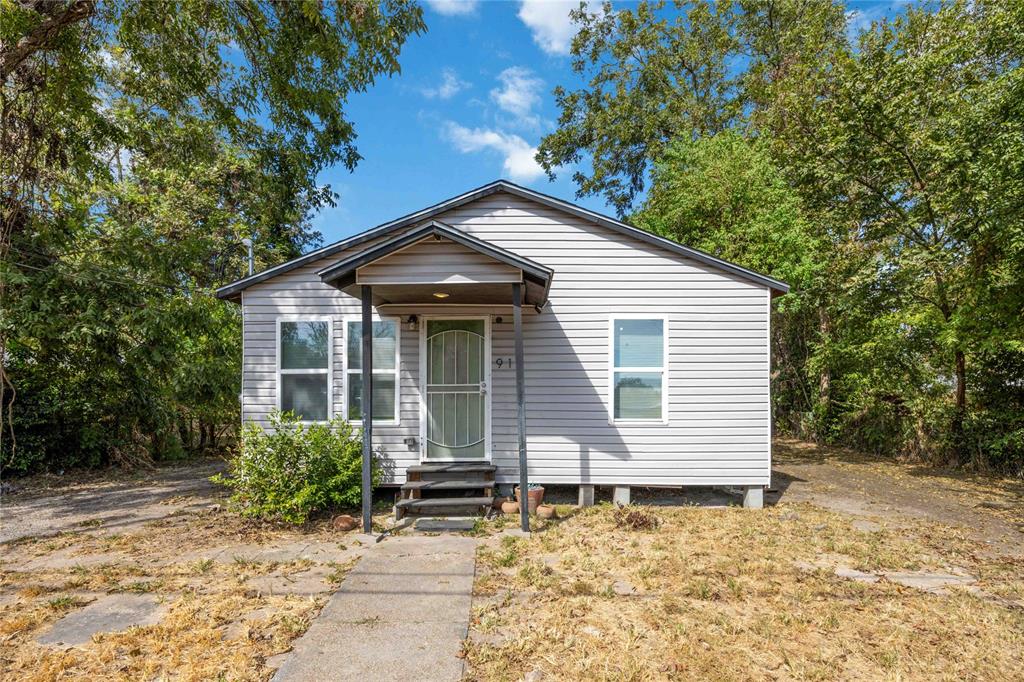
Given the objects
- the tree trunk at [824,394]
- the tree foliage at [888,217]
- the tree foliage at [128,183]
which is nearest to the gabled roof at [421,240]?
the tree foliage at [128,183]

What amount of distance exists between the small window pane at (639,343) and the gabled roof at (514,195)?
1088mm

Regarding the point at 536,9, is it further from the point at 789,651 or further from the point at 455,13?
the point at 789,651

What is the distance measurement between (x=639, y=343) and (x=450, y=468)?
3.09 metres

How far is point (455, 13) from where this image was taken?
8.95m

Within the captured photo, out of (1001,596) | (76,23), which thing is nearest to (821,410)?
(1001,596)

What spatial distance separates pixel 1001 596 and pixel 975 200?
7.27m

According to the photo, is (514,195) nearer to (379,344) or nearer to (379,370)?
(379,344)

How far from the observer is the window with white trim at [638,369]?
258 inches

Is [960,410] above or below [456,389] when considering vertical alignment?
below

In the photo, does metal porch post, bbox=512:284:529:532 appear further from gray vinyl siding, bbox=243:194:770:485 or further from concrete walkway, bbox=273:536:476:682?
gray vinyl siding, bbox=243:194:770:485

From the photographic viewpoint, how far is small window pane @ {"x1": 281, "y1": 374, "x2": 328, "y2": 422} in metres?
6.54

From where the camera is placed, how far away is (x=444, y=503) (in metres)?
5.82

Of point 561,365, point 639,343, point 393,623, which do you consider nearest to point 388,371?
point 561,365

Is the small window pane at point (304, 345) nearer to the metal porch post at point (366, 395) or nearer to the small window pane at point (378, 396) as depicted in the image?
the small window pane at point (378, 396)
